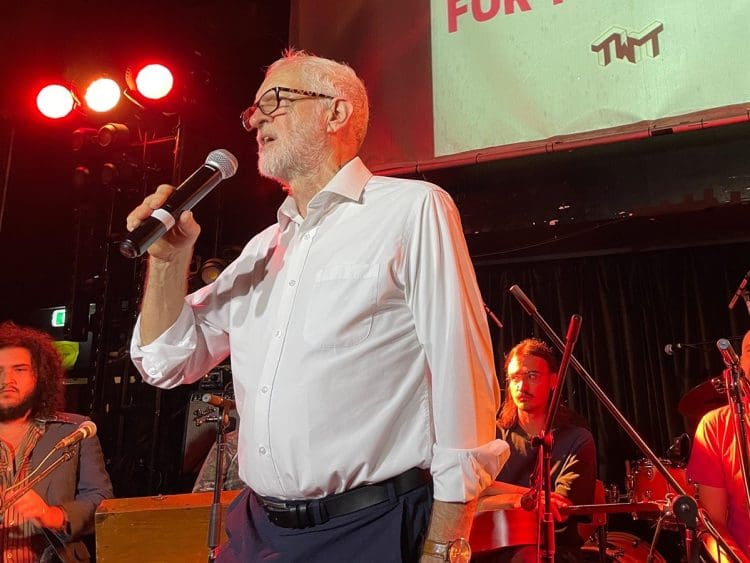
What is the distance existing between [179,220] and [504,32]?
2.82 m

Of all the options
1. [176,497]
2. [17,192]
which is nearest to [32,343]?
A: [176,497]

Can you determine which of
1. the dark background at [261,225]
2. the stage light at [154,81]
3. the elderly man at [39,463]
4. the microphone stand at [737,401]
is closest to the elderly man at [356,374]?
the microphone stand at [737,401]


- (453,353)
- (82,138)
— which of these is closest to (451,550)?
(453,353)

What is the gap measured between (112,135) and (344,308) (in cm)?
425

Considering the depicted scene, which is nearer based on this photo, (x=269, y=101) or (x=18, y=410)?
(x=269, y=101)

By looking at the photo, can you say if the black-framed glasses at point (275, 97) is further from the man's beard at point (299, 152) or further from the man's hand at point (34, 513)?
the man's hand at point (34, 513)

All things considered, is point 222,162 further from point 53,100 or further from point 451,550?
point 53,100

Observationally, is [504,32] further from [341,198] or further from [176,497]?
[176,497]

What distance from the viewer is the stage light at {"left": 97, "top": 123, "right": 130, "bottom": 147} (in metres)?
5.07

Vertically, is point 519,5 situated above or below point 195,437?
above

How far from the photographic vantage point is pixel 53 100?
16.8 ft

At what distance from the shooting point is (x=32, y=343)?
3863 millimetres

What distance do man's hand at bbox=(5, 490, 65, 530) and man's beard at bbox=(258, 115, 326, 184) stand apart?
2.28 metres

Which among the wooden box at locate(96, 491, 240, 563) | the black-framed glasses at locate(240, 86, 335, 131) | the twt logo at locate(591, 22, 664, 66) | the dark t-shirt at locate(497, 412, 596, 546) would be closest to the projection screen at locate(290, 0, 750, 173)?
the twt logo at locate(591, 22, 664, 66)
